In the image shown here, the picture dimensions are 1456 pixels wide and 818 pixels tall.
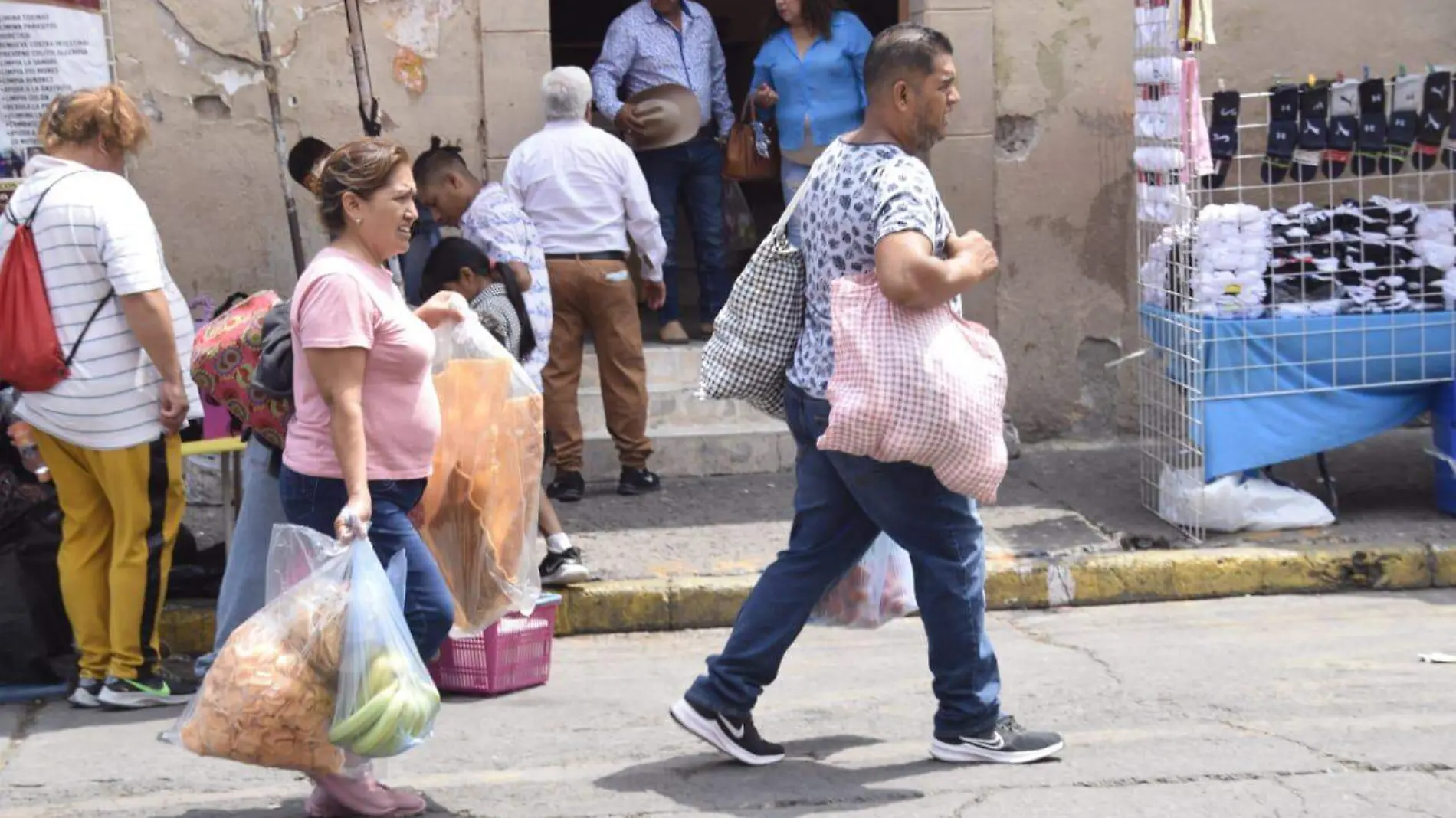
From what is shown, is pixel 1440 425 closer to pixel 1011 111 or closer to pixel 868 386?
pixel 1011 111

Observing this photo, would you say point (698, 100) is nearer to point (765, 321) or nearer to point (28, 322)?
point (28, 322)

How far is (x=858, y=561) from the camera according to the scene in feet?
16.2

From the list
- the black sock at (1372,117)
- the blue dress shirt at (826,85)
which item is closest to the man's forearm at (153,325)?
the blue dress shirt at (826,85)

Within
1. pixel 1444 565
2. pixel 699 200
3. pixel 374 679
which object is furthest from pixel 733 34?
pixel 374 679

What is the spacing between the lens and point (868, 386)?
4.44 m

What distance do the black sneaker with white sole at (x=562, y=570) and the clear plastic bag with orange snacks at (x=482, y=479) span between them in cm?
130

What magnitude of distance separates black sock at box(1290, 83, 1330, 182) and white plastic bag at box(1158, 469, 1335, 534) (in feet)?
4.16

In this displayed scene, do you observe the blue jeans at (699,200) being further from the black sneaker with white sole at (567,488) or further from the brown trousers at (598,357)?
the black sneaker with white sole at (567,488)

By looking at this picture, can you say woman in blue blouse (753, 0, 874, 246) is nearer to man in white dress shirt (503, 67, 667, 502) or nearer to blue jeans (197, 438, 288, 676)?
man in white dress shirt (503, 67, 667, 502)

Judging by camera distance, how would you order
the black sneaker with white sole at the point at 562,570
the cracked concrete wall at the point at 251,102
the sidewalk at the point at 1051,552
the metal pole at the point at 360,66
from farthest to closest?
the cracked concrete wall at the point at 251,102 → the metal pole at the point at 360,66 → the sidewalk at the point at 1051,552 → the black sneaker with white sole at the point at 562,570

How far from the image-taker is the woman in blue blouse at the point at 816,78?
340 inches

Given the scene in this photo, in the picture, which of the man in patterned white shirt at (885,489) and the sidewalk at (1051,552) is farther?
the sidewalk at (1051,552)

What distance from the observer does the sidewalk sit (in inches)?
266

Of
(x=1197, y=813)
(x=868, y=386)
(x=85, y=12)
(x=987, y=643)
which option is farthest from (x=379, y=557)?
(x=85, y=12)
